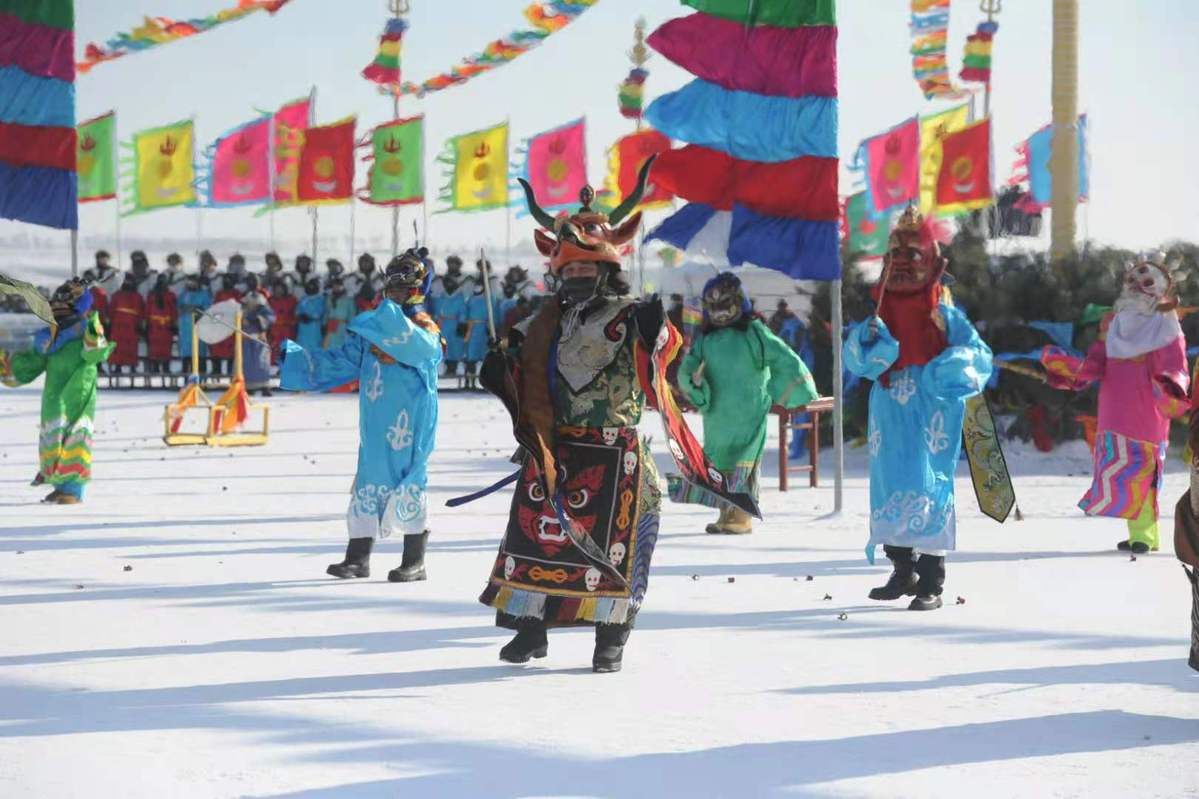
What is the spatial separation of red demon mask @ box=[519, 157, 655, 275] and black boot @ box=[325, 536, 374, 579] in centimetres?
276

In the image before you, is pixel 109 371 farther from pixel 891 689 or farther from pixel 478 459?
pixel 891 689

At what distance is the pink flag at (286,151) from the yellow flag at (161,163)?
1.66 metres

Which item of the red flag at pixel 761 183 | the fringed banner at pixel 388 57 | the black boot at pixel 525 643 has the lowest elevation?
the black boot at pixel 525 643

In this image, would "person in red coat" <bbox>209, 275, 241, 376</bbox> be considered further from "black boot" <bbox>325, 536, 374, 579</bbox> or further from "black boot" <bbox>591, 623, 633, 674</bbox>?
"black boot" <bbox>591, 623, 633, 674</bbox>

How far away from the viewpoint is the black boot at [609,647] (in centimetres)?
718

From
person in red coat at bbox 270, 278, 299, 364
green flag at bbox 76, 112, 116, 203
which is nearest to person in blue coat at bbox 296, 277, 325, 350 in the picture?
person in red coat at bbox 270, 278, 299, 364

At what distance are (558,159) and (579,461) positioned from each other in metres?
25.0

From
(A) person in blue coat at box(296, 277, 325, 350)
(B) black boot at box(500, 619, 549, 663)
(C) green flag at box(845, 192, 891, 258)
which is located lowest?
(B) black boot at box(500, 619, 549, 663)

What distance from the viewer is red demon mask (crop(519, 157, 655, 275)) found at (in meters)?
7.27

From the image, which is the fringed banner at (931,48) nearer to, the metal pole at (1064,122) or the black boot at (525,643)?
the metal pole at (1064,122)

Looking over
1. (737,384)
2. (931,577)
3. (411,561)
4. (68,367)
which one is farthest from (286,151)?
(931,577)

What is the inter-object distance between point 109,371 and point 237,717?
75.8 feet

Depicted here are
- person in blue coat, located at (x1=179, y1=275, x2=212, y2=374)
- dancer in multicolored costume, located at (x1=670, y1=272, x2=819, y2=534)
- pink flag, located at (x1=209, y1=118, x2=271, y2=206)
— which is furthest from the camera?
pink flag, located at (x1=209, y1=118, x2=271, y2=206)

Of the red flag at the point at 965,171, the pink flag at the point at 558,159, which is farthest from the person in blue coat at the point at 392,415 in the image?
the pink flag at the point at 558,159
